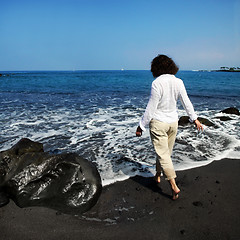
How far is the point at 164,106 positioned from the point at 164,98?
13cm

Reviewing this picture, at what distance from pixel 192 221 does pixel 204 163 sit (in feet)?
6.78

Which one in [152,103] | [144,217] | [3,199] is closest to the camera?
[144,217]

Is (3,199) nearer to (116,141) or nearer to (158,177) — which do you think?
(158,177)

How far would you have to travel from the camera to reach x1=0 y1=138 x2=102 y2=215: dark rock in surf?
3.10 metres

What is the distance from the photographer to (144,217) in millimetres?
2902

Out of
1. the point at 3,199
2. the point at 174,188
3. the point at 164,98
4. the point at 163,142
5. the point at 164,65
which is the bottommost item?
the point at 3,199

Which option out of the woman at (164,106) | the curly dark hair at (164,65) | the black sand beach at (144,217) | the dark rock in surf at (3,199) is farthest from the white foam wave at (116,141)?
the curly dark hair at (164,65)

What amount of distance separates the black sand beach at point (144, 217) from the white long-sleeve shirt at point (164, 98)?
1.23 meters

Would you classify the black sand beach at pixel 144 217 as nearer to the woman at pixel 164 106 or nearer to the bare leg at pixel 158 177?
the bare leg at pixel 158 177

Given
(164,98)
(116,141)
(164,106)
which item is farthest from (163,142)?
(116,141)

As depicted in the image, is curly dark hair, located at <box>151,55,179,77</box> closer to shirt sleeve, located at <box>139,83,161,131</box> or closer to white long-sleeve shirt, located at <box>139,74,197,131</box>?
white long-sleeve shirt, located at <box>139,74,197,131</box>

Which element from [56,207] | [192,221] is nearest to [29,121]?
[56,207]

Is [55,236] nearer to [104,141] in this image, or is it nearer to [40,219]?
[40,219]

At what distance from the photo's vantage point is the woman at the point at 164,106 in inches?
118
